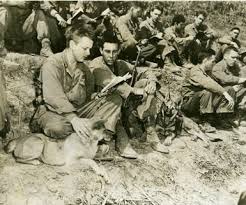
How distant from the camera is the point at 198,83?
5.07m

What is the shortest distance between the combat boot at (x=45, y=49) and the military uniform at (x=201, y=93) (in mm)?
1363

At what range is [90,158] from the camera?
421 cm

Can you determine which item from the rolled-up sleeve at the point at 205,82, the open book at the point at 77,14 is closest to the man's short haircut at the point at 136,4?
the open book at the point at 77,14

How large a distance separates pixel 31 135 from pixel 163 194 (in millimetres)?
1142

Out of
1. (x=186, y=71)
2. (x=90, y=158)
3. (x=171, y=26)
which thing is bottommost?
(x=90, y=158)

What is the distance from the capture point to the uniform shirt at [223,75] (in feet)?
17.0

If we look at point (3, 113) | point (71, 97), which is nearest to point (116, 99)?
point (71, 97)

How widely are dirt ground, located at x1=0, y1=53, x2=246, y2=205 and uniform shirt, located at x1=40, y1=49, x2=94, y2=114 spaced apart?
34 cm

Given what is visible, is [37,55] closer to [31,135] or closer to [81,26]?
[81,26]

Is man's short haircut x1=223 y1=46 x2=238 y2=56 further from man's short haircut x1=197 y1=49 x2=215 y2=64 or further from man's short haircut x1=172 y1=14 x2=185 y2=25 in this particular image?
man's short haircut x1=172 y1=14 x2=185 y2=25

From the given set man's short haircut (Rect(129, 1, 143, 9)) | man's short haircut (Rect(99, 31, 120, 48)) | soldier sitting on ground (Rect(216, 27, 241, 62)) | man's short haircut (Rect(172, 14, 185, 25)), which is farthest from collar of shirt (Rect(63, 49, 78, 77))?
soldier sitting on ground (Rect(216, 27, 241, 62))

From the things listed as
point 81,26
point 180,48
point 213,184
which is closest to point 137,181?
point 213,184

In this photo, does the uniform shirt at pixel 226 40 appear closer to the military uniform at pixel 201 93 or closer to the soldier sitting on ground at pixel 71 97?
the military uniform at pixel 201 93

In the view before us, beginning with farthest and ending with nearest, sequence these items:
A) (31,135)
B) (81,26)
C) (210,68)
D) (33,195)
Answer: (210,68) < (81,26) < (31,135) < (33,195)
